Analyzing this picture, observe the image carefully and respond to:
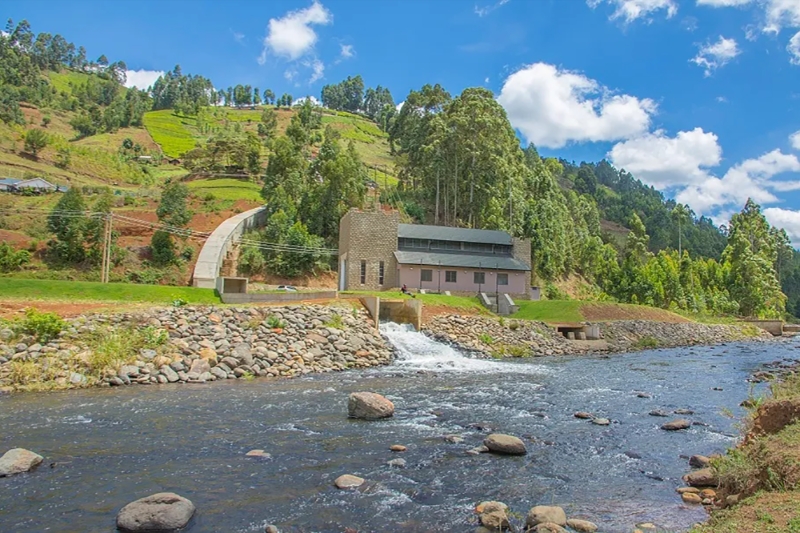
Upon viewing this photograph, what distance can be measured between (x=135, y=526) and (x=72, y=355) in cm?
1501

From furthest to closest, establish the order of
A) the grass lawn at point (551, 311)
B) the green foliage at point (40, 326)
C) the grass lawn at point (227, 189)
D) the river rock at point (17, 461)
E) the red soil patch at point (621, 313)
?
the grass lawn at point (227, 189) → the red soil patch at point (621, 313) → the grass lawn at point (551, 311) → the green foliage at point (40, 326) → the river rock at point (17, 461)

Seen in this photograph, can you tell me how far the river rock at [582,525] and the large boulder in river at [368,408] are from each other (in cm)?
764

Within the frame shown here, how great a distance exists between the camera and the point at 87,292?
27219 mm

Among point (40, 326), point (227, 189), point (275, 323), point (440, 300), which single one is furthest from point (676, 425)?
point (227, 189)

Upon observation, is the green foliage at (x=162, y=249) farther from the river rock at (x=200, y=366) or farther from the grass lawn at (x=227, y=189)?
the river rock at (x=200, y=366)

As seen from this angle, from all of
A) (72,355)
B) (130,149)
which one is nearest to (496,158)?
(72,355)

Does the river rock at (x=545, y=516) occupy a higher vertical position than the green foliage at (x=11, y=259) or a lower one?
lower

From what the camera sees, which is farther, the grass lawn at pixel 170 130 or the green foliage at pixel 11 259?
the grass lawn at pixel 170 130

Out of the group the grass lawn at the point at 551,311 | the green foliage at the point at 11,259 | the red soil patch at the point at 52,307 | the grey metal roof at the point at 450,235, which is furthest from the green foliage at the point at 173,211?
the grass lawn at the point at 551,311

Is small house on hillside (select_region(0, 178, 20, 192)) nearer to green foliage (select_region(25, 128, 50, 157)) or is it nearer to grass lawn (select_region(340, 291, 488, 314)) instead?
green foliage (select_region(25, 128, 50, 157))

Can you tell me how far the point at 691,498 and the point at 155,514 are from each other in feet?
27.6

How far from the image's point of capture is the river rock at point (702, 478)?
943cm

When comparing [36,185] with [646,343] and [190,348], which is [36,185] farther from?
[646,343]

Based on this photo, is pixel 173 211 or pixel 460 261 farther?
pixel 173 211
